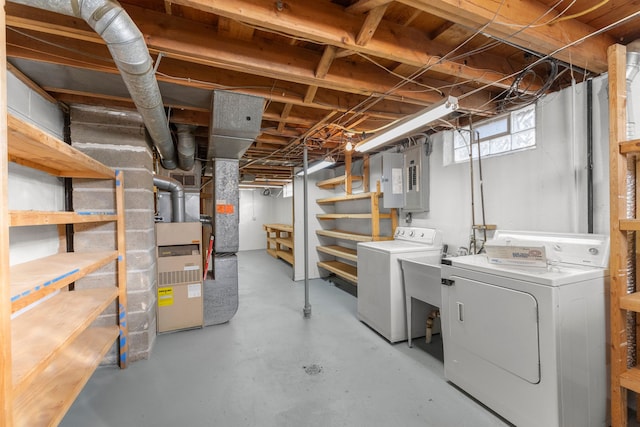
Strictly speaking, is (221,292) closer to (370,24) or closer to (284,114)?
(284,114)

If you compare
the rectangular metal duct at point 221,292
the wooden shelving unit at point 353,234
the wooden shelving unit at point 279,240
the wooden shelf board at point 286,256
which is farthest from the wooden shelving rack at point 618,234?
the wooden shelving unit at point 279,240

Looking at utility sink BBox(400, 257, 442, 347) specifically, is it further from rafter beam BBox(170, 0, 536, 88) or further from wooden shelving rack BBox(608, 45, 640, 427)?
rafter beam BBox(170, 0, 536, 88)

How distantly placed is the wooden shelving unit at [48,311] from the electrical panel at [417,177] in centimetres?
296

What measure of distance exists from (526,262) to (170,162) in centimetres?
353

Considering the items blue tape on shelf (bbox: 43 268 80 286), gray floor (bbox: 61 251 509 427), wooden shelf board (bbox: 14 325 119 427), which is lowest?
gray floor (bbox: 61 251 509 427)

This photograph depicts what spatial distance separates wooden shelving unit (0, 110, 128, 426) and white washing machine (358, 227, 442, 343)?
230 centimetres

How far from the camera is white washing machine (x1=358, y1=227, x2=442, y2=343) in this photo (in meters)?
2.64

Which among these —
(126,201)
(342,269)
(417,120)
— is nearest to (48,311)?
(126,201)

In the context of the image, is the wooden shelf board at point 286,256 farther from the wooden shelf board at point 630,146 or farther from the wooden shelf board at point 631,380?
the wooden shelf board at point 630,146

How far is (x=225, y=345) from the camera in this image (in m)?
2.65

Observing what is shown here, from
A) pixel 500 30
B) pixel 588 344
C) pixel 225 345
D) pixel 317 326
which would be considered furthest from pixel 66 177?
pixel 588 344

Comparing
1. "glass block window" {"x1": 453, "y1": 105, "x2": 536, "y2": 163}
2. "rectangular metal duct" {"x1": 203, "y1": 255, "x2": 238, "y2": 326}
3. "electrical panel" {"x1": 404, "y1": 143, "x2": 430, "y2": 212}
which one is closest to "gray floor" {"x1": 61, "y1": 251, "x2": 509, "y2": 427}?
"rectangular metal duct" {"x1": 203, "y1": 255, "x2": 238, "y2": 326}

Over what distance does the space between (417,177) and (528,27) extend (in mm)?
1897

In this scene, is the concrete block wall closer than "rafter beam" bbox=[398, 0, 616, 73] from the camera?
No
